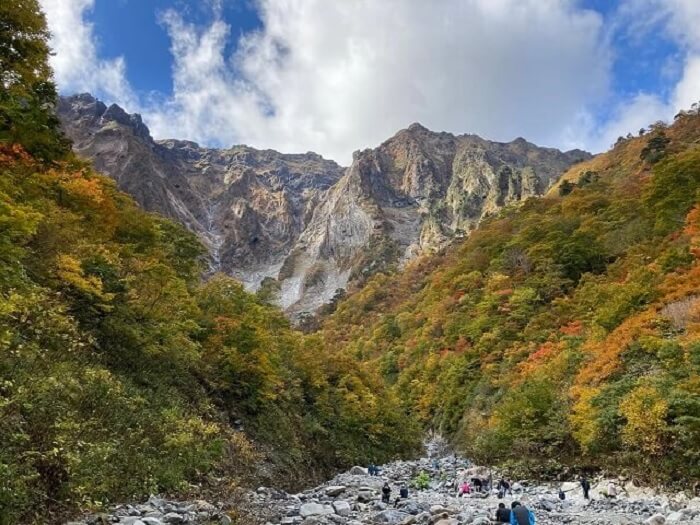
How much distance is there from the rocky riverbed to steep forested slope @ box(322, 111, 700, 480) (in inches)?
77.6

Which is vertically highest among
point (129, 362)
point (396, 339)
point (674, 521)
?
point (396, 339)

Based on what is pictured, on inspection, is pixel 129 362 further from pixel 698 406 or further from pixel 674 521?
pixel 698 406

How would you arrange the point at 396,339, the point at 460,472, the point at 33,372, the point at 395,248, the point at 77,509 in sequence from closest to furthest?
the point at 77,509
the point at 33,372
the point at 460,472
the point at 396,339
the point at 395,248

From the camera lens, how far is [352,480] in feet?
98.2

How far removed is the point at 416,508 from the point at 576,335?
74.5 feet

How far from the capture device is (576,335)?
38031mm

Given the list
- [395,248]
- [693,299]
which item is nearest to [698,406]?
[693,299]

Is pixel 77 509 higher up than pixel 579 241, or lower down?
lower down

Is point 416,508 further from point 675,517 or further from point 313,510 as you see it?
point 675,517

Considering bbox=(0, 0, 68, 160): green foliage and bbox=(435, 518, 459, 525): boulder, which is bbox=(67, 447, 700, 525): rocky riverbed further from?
bbox=(0, 0, 68, 160): green foliage

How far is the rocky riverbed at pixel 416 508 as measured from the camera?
12.3 meters

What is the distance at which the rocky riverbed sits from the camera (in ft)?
40.3

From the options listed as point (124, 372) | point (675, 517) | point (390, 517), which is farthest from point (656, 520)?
point (124, 372)

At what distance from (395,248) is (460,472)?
512ft
